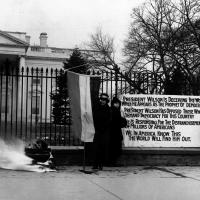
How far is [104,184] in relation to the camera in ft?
28.5

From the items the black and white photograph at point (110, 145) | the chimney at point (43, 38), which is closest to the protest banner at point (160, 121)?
the black and white photograph at point (110, 145)

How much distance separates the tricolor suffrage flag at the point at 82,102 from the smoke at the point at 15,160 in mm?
1240

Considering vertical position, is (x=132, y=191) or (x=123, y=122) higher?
(x=123, y=122)

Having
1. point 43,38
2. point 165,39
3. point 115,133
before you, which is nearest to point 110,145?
point 115,133

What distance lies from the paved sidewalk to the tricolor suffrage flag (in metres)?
0.87

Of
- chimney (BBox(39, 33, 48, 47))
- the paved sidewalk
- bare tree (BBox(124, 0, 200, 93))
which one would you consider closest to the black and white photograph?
the paved sidewalk

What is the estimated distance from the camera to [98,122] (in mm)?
10969

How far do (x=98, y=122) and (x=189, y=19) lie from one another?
77.4ft

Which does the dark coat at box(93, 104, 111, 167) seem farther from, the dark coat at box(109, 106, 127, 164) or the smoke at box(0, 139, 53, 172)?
the smoke at box(0, 139, 53, 172)

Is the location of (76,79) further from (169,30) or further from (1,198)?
(169,30)

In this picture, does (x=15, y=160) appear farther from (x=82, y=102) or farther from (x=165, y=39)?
(x=165, y=39)

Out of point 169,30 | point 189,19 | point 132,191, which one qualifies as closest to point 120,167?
point 132,191

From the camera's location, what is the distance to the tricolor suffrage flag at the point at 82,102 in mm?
10844

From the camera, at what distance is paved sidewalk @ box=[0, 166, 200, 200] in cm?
746
